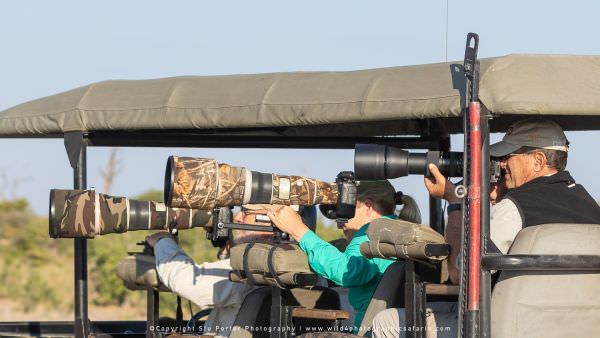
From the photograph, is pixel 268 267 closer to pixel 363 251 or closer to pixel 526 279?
pixel 363 251

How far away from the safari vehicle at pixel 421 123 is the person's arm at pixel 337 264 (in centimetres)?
28

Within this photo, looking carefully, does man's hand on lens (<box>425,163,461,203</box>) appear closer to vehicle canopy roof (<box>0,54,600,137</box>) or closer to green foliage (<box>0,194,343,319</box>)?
vehicle canopy roof (<box>0,54,600,137</box>)

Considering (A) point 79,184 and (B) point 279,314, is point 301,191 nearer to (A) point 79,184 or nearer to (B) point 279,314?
(B) point 279,314

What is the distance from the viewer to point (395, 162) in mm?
4957

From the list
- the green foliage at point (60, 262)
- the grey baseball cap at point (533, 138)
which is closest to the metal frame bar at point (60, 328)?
the grey baseball cap at point (533, 138)

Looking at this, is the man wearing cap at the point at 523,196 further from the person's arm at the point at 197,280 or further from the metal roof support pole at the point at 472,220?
the person's arm at the point at 197,280

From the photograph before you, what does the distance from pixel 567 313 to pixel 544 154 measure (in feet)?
2.44

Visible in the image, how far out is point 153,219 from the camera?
6234mm

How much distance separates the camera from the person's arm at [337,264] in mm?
5703

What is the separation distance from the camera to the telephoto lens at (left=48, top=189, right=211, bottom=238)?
6012 millimetres

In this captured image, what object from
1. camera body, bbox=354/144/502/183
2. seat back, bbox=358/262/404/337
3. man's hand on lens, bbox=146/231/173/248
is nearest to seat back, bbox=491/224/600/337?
camera body, bbox=354/144/502/183

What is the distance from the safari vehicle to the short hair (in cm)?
25

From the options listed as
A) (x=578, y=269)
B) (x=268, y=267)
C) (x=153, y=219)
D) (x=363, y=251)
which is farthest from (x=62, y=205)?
(x=578, y=269)

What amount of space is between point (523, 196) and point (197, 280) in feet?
6.77
